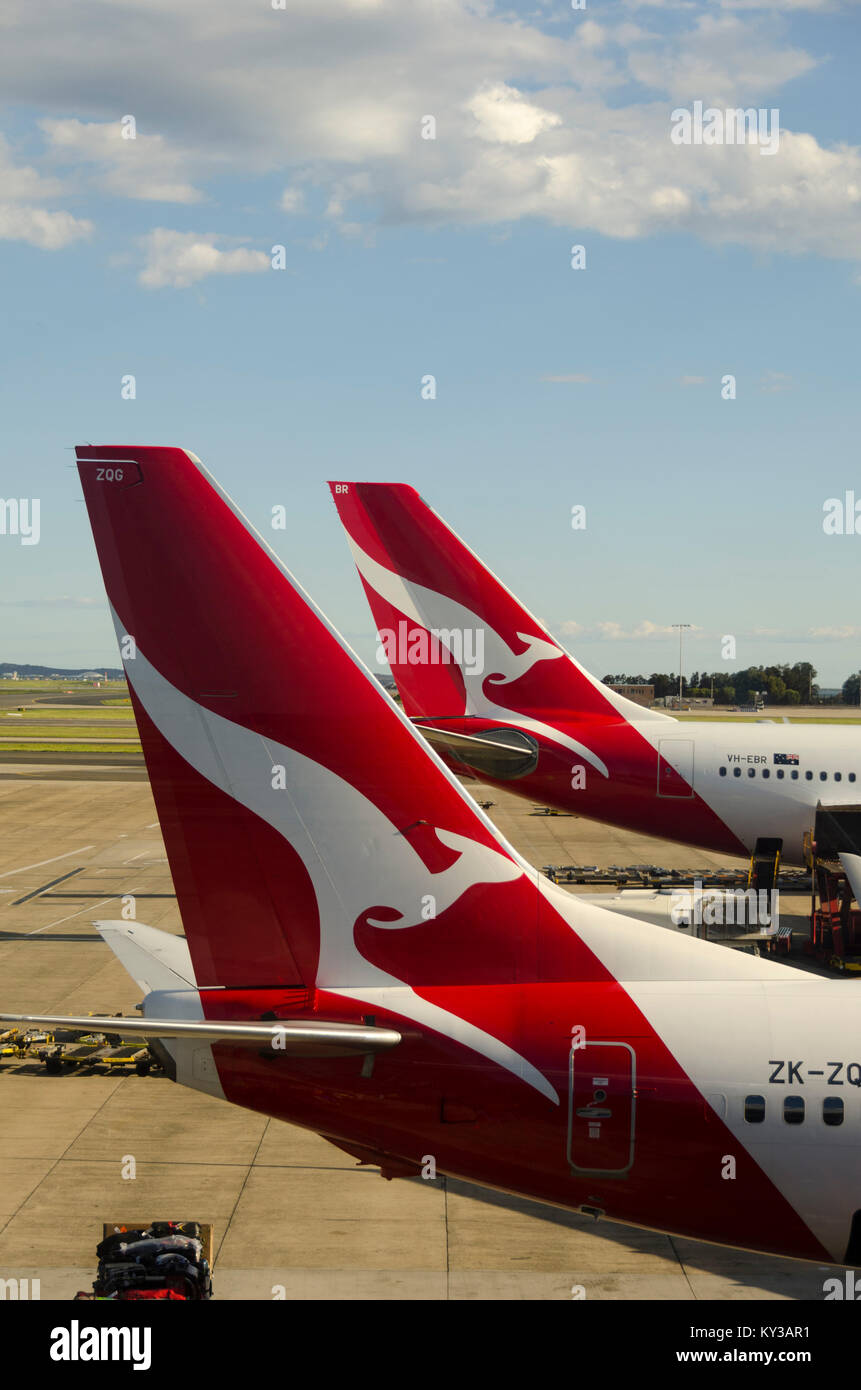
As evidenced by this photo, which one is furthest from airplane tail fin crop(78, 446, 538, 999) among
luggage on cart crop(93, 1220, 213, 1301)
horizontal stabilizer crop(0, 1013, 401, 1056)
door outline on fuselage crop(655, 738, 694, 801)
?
door outline on fuselage crop(655, 738, 694, 801)

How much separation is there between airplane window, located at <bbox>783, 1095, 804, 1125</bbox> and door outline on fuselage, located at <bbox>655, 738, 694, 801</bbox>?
21.2m

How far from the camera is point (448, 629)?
30.2 meters

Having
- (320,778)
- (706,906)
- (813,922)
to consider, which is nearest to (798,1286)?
(706,906)

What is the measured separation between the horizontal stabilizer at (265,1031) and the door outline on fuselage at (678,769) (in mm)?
21729

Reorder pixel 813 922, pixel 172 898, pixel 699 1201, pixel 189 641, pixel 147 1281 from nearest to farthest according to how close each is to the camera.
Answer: pixel 699 1201, pixel 189 641, pixel 147 1281, pixel 813 922, pixel 172 898

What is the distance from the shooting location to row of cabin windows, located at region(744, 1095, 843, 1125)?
360 inches

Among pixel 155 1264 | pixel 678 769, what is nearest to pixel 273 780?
pixel 155 1264

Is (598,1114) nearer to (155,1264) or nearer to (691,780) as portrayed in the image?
(155,1264)

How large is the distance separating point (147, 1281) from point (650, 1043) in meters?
6.58

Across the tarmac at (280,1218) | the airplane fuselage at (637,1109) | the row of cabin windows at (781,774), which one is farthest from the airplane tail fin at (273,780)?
the row of cabin windows at (781,774)

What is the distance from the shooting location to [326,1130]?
9594 millimetres

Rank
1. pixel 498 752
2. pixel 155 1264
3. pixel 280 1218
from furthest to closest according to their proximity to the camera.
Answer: pixel 498 752, pixel 280 1218, pixel 155 1264

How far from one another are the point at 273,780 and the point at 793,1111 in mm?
5321

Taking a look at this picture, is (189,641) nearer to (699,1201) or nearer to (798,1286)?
(699,1201)
